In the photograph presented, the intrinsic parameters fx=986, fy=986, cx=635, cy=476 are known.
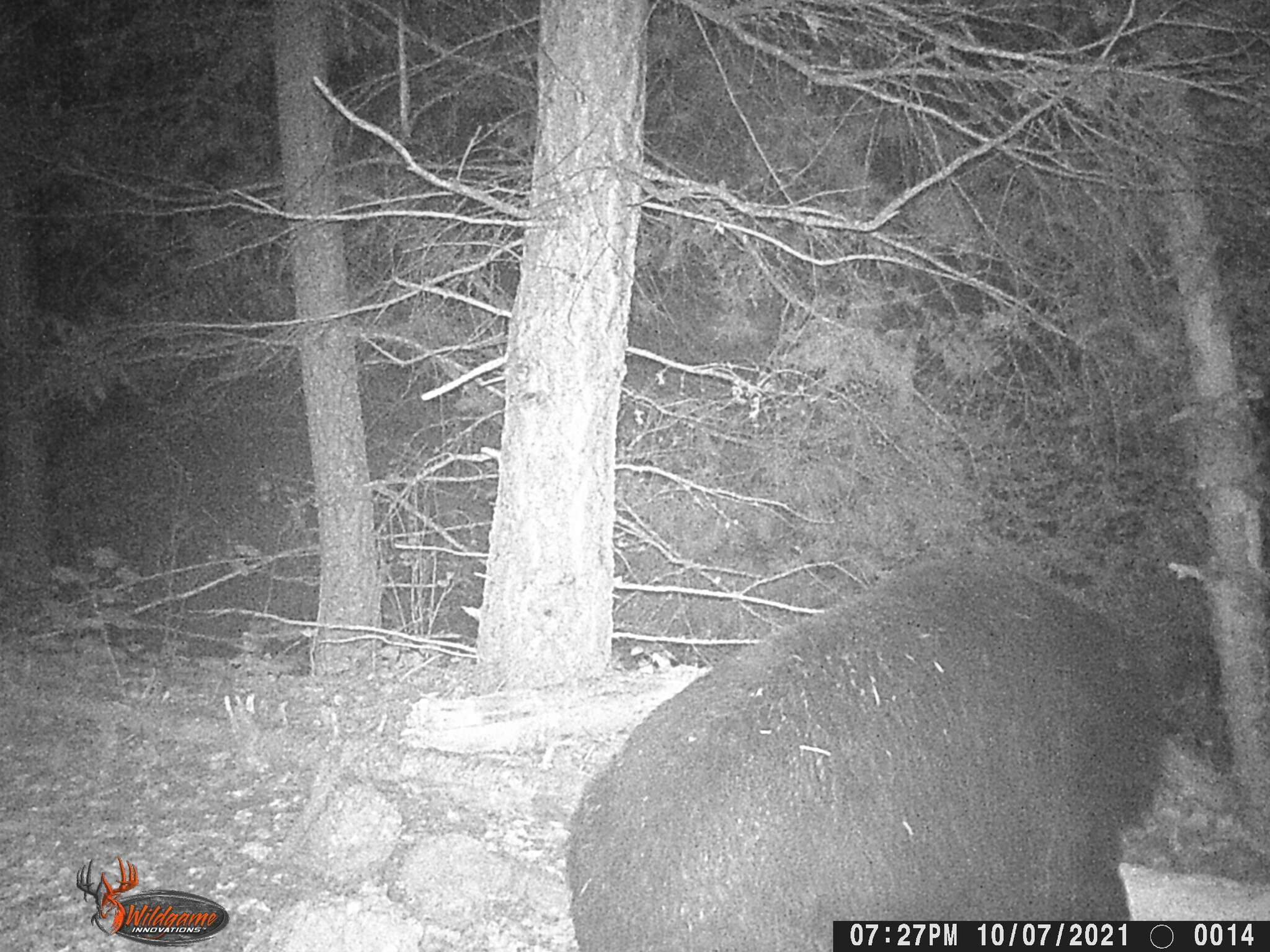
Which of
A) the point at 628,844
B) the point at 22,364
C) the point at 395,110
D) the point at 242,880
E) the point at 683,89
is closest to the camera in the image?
the point at 628,844

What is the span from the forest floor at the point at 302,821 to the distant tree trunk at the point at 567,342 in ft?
2.00

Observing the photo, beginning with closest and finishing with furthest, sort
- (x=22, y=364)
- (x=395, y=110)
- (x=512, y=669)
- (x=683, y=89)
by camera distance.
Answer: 1. (x=512, y=669)
2. (x=683, y=89)
3. (x=395, y=110)
4. (x=22, y=364)

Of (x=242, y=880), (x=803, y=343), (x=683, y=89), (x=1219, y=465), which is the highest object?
(x=683, y=89)

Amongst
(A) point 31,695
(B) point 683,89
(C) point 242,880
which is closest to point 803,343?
(B) point 683,89

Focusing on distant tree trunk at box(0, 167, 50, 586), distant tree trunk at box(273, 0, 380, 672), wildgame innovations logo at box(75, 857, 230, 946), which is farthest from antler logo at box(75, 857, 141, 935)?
distant tree trunk at box(0, 167, 50, 586)

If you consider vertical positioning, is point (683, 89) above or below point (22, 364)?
above

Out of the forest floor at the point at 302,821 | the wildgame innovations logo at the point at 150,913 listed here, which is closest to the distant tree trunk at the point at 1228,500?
the forest floor at the point at 302,821

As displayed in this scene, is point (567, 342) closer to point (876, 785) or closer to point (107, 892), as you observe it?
point (876, 785)

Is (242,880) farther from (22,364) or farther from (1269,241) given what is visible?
(22,364)

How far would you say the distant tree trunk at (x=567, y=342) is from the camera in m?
4.49

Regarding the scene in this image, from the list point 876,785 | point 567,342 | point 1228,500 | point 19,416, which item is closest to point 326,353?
point 567,342

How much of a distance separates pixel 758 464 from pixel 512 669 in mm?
2862

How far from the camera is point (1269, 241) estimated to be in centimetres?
593

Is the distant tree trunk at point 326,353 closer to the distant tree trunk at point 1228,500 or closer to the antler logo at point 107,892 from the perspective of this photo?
the antler logo at point 107,892
